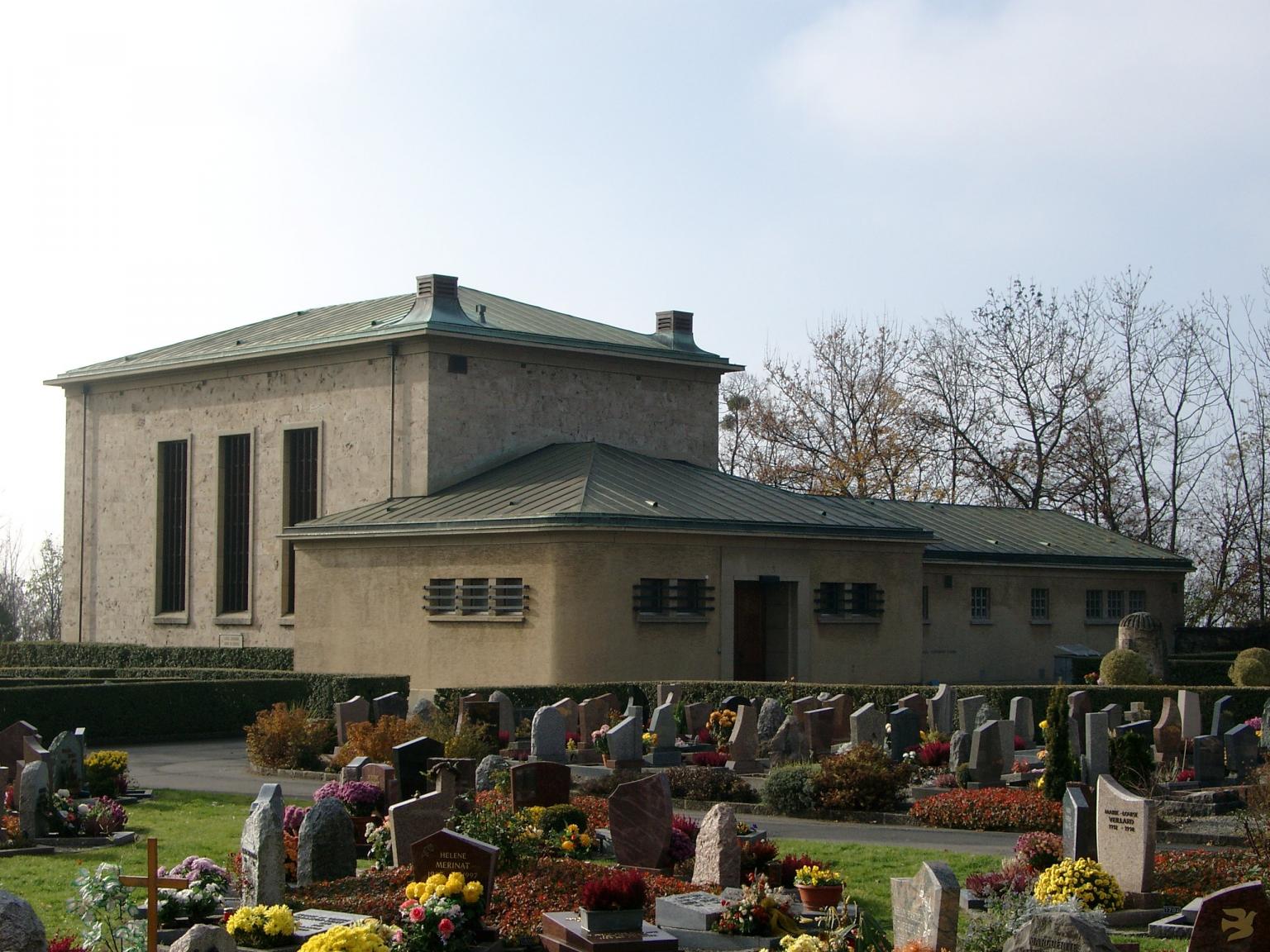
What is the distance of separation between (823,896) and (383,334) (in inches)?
1122

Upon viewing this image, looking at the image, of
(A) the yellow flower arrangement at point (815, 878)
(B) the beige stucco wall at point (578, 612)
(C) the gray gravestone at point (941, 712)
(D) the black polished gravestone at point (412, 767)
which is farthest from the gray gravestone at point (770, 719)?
(A) the yellow flower arrangement at point (815, 878)

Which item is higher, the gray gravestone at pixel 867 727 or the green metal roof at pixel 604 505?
the green metal roof at pixel 604 505

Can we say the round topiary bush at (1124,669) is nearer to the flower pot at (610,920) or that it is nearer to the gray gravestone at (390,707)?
the gray gravestone at (390,707)

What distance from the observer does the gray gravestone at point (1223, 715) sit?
25453 mm

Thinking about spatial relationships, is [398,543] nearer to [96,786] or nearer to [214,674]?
[214,674]

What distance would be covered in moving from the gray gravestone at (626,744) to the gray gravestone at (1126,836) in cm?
1055

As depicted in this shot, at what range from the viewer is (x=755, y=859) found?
47.1 feet

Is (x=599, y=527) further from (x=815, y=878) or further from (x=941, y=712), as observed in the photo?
(x=815, y=878)

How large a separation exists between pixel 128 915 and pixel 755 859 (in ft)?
17.6

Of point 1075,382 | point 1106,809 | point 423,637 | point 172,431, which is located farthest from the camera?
point 1075,382

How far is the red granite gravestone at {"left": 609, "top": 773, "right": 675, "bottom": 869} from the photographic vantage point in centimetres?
1493

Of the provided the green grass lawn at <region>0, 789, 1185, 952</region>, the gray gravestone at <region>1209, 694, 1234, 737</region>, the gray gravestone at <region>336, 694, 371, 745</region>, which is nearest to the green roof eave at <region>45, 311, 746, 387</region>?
the gray gravestone at <region>336, 694, 371, 745</region>

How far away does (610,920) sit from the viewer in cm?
1175

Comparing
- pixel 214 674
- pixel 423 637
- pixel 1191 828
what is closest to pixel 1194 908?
pixel 1191 828
